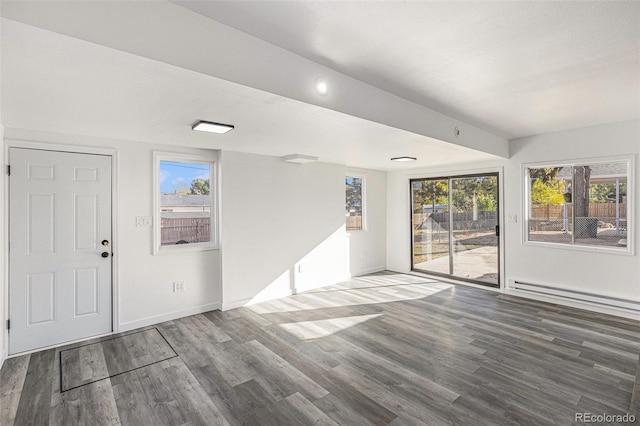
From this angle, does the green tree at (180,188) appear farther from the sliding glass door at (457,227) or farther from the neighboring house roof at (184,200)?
the sliding glass door at (457,227)

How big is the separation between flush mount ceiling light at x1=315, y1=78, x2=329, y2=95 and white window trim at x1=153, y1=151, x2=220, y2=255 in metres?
2.68

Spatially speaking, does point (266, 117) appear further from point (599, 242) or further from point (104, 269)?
point (599, 242)

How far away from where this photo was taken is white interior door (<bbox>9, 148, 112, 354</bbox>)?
10.6ft

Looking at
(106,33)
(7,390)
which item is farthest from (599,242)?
(7,390)

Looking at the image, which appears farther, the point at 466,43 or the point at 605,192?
the point at 605,192

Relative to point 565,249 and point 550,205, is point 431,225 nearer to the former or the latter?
point 550,205

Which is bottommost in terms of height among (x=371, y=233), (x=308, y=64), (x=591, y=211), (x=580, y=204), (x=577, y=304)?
(x=577, y=304)

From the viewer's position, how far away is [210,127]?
305 centimetres

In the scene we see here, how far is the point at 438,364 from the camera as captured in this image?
9.75ft

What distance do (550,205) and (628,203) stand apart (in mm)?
895

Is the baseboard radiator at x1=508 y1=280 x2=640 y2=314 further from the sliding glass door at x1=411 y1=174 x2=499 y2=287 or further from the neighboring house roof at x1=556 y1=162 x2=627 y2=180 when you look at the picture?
the neighboring house roof at x1=556 y1=162 x2=627 y2=180

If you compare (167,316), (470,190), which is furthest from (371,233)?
(167,316)

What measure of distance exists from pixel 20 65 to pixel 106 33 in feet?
2.16

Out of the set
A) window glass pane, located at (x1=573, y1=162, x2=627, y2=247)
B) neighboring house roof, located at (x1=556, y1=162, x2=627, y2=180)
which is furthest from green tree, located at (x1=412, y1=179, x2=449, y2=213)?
neighboring house roof, located at (x1=556, y1=162, x2=627, y2=180)
